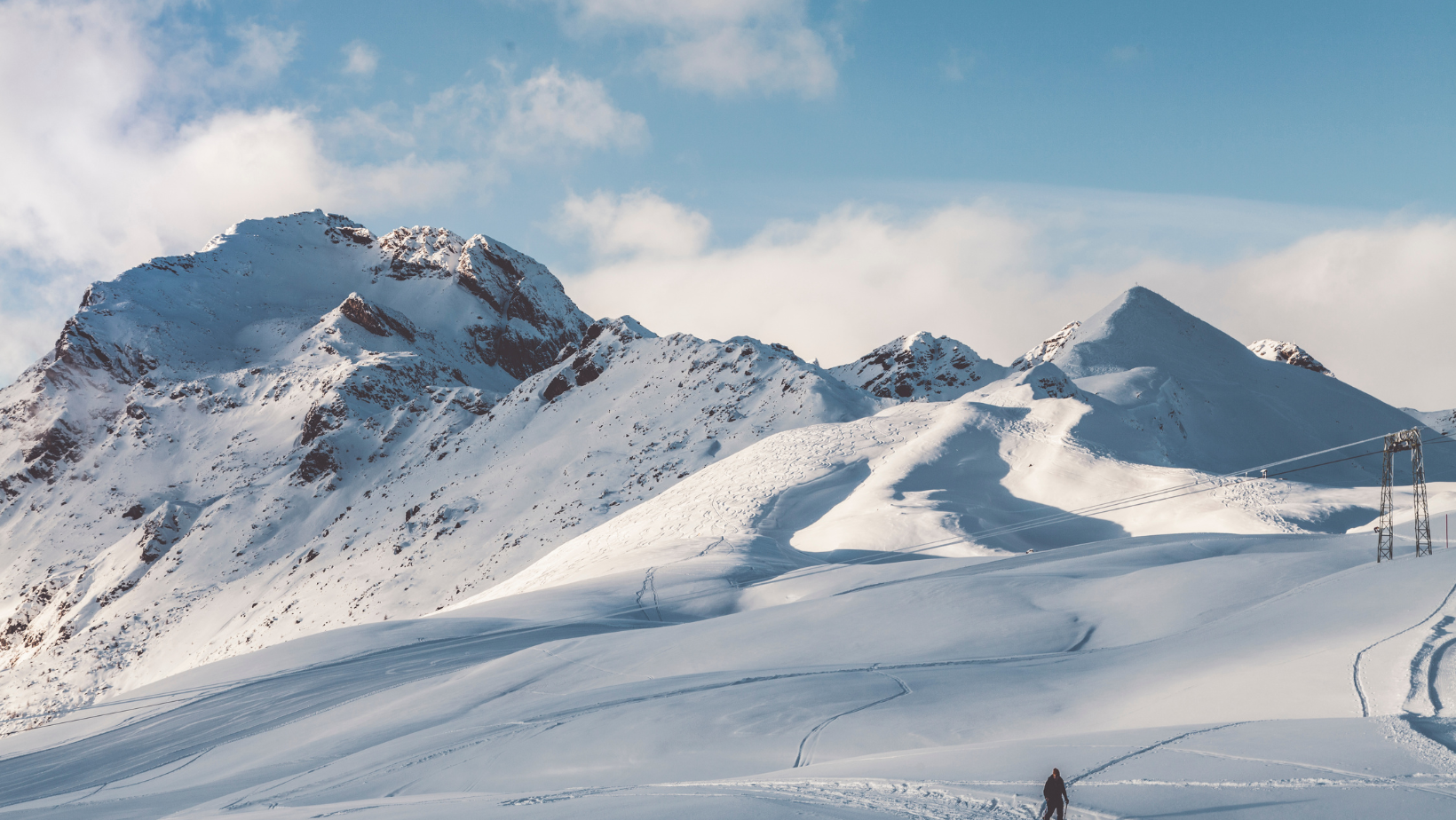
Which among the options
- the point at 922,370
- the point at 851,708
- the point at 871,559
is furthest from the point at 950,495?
the point at 922,370

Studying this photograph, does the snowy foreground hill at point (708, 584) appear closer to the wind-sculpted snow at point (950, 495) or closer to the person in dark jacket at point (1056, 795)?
the wind-sculpted snow at point (950, 495)

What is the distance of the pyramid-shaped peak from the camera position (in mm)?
65062

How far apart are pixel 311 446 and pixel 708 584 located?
176ft

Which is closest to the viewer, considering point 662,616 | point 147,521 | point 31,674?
point 662,616

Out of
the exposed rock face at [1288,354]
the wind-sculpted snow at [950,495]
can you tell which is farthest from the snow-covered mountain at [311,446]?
the exposed rock face at [1288,354]

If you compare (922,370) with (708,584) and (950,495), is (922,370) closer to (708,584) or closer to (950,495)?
(950,495)

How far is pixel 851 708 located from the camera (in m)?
13.7

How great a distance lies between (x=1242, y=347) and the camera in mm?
69250

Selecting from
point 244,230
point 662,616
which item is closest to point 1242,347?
point 662,616

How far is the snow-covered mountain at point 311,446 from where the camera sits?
158 ft

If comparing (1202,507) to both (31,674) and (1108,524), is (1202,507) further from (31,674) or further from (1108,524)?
(31,674)

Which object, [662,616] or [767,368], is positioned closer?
[662,616]

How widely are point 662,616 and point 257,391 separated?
242ft

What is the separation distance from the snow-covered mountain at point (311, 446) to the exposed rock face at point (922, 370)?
12.2 m
